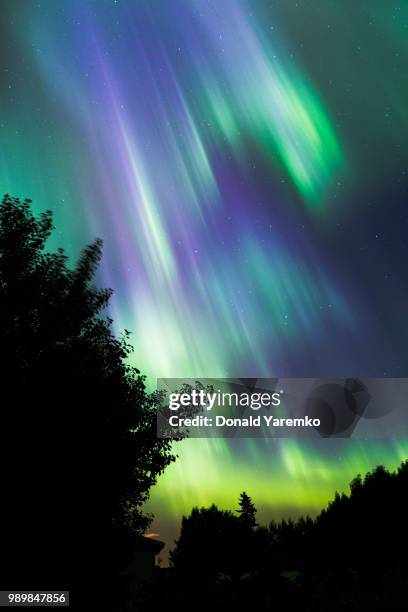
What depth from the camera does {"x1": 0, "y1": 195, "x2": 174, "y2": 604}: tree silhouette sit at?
1314 centimetres

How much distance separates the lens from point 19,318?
52.5 feet

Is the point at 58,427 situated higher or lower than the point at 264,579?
higher

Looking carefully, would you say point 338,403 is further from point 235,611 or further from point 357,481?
point 357,481

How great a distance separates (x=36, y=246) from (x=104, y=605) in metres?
11.2

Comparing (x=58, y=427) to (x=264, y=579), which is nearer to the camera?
(x=264, y=579)

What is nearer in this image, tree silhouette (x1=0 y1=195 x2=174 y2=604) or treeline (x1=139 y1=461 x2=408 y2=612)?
treeline (x1=139 y1=461 x2=408 y2=612)

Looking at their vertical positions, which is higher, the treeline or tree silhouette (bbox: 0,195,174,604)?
tree silhouette (bbox: 0,195,174,604)

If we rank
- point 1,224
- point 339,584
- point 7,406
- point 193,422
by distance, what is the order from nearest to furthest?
point 339,584
point 7,406
point 1,224
point 193,422

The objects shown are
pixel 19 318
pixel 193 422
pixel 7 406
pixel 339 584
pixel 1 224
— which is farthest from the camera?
pixel 193 422

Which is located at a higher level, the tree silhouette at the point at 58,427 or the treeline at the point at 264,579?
the tree silhouette at the point at 58,427

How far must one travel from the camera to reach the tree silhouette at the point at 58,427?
13.1 m

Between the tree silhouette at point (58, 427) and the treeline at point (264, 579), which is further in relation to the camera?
the tree silhouette at point (58, 427)

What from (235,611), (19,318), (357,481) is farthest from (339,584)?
(357,481)

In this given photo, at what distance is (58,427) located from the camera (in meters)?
13.5
